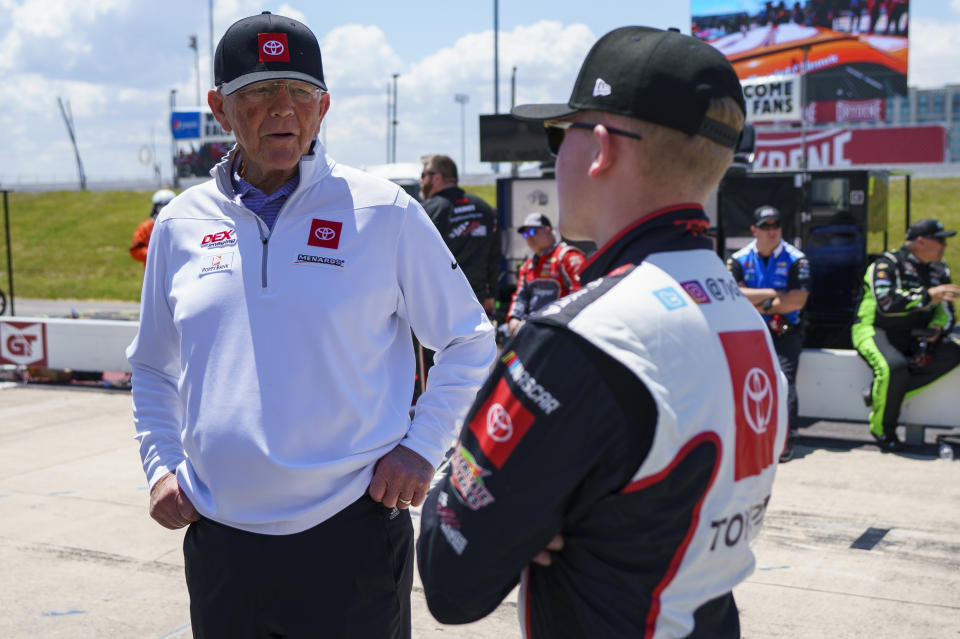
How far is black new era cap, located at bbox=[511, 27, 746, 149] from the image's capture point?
1.40 m

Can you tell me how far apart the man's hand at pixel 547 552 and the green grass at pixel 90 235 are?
25.5 meters

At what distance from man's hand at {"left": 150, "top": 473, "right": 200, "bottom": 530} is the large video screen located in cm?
2989

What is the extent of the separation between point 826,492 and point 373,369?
489 cm

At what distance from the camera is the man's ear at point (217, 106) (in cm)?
239

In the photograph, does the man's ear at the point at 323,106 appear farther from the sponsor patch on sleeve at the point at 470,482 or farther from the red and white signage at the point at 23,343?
the red and white signage at the point at 23,343

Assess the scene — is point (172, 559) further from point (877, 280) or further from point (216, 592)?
point (877, 280)

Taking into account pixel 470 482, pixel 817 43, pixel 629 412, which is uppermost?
pixel 817 43

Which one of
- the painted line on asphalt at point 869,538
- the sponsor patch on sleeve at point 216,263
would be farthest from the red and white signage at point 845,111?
the sponsor patch on sleeve at point 216,263

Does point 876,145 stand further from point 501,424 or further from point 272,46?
point 501,424

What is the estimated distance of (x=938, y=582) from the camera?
15.1ft

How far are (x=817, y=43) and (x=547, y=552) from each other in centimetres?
3229

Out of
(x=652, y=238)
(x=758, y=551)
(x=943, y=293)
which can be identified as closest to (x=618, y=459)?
(x=652, y=238)

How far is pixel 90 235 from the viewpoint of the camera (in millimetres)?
39844

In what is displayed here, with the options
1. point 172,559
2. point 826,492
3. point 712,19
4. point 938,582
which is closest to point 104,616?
point 172,559
